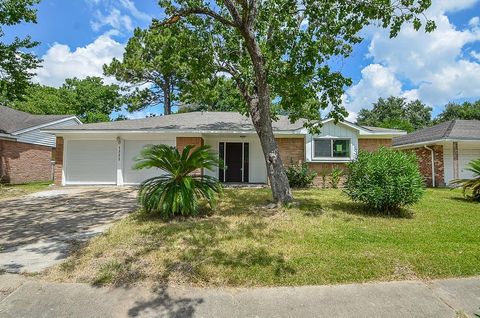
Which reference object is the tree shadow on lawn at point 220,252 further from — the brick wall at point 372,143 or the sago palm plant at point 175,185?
the brick wall at point 372,143

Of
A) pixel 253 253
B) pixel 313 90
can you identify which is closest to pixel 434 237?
pixel 253 253

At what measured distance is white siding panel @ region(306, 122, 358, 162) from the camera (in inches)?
551

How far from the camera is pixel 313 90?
864 centimetres

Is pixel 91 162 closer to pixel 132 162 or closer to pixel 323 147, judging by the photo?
pixel 132 162

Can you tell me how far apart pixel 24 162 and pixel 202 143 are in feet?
39.0

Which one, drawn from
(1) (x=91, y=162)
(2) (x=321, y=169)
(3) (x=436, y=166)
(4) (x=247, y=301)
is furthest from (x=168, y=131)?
(3) (x=436, y=166)

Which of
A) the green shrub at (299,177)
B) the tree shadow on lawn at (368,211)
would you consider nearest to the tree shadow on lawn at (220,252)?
the tree shadow on lawn at (368,211)

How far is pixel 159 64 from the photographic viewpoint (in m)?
14.7

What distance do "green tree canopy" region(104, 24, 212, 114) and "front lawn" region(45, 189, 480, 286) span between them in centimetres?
527

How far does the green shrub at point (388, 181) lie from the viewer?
666cm

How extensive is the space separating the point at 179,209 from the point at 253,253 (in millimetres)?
2654

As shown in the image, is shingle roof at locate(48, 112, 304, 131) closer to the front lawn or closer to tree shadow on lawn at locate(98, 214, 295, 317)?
the front lawn

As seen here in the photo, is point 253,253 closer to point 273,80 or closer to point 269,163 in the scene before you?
point 269,163

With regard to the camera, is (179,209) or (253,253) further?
(179,209)
